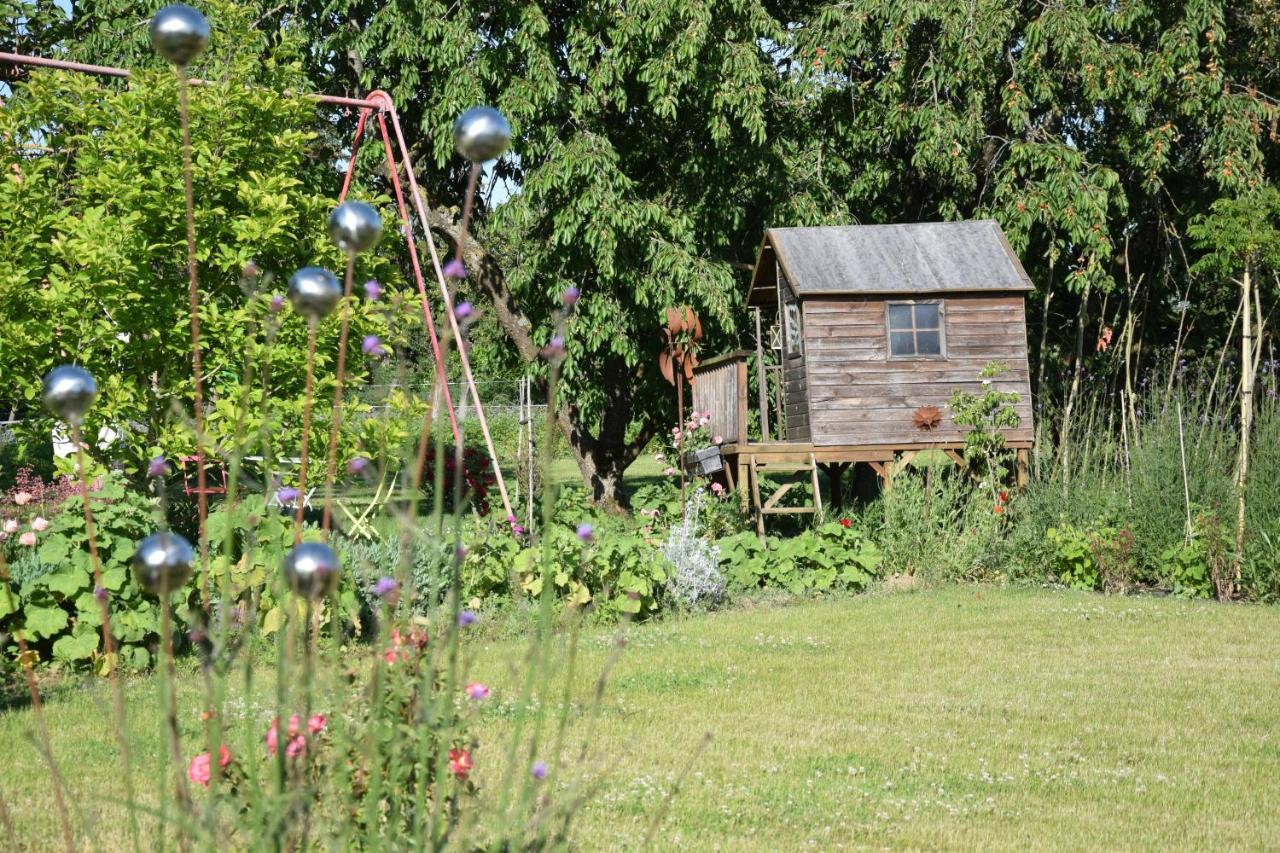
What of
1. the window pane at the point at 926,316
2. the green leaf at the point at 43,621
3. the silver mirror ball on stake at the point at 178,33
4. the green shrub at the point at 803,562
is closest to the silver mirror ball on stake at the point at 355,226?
the silver mirror ball on stake at the point at 178,33

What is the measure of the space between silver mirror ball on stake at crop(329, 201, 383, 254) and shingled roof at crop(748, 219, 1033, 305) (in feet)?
39.1

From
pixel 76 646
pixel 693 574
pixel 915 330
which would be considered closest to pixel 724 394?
pixel 915 330

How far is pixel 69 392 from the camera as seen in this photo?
7.14 feet

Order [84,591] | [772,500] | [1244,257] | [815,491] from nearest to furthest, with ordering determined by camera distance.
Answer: [84,591] < [1244,257] < [815,491] < [772,500]

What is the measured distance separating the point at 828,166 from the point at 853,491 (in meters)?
4.39

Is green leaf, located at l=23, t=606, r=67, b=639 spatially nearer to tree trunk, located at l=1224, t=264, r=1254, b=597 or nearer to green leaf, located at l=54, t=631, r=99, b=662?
green leaf, located at l=54, t=631, r=99, b=662

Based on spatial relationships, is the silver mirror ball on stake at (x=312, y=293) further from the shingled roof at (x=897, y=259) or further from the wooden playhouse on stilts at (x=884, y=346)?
the shingled roof at (x=897, y=259)

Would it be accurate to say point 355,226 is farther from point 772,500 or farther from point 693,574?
point 772,500

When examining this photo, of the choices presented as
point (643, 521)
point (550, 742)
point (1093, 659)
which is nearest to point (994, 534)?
point (1093, 659)

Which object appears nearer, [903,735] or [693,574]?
[903,735]

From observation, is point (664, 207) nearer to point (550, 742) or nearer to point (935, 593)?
point (935, 593)

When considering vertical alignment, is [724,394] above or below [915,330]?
below

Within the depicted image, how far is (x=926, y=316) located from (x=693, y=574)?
5.34 m

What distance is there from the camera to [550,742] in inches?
223
